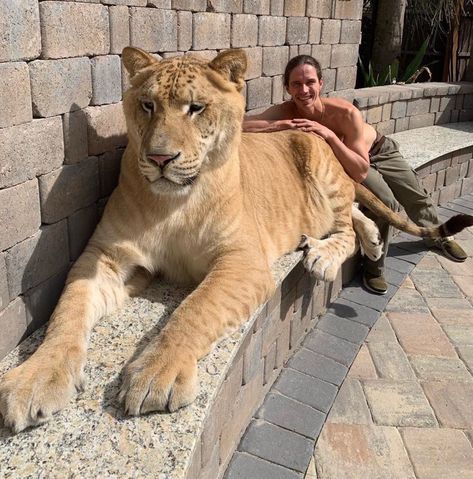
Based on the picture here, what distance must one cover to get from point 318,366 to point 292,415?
506 mm

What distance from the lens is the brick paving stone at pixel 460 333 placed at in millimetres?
3891

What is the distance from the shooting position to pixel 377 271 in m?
4.55

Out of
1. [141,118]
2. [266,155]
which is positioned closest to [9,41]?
[141,118]

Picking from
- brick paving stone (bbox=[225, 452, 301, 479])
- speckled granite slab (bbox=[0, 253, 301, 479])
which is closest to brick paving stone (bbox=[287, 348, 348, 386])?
brick paving stone (bbox=[225, 452, 301, 479])

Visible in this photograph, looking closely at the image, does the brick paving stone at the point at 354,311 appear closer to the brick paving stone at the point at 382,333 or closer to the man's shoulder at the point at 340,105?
the brick paving stone at the point at 382,333

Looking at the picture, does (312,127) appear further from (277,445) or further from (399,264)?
(277,445)

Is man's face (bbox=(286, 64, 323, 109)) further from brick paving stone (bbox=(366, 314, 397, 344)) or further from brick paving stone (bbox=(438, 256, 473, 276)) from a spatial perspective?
brick paving stone (bbox=(438, 256, 473, 276))

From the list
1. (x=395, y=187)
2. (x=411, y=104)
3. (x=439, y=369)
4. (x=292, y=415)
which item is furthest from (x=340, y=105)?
(x=411, y=104)

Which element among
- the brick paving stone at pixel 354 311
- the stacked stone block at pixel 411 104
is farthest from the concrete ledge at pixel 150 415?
the stacked stone block at pixel 411 104

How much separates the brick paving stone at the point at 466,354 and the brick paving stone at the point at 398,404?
1.47 ft

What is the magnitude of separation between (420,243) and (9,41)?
14.2 ft

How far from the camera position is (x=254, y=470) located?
8.78ft

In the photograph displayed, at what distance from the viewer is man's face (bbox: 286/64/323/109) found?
4266 millimetres

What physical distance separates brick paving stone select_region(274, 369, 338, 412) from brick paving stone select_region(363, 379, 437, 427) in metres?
0.23
